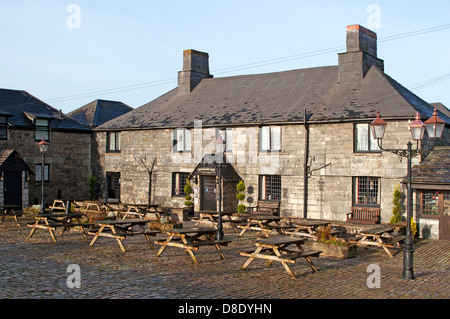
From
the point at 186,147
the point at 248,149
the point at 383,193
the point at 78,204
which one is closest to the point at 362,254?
the point at 383,193

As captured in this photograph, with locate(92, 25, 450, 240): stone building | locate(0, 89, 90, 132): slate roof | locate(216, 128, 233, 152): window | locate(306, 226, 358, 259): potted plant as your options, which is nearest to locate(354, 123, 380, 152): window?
locate(92, 25, 450, 240): stone building

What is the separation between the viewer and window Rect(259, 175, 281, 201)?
2350 cm

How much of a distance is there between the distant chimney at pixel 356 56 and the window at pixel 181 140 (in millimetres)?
8593

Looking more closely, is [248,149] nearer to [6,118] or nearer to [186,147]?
[186,147]

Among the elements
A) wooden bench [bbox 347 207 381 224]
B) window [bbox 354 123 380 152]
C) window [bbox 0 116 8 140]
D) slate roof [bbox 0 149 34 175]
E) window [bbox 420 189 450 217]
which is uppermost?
window [bbox 0 116 8 140]

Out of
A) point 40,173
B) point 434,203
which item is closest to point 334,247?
point 434,203

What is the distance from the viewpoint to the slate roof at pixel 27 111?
28.2m

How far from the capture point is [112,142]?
30391 millimetres

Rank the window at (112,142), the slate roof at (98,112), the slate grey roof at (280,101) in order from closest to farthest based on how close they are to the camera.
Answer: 1. the slate grey roof at (280,101)
2. the window at (112,142)
3. the slate roof at (98,112)

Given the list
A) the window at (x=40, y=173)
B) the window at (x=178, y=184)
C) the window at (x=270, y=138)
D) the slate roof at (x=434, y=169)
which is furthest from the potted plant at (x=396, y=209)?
the window at (x=40, y=173)

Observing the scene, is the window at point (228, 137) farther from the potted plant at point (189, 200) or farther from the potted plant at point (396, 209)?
the potted plant at point (396, 209)

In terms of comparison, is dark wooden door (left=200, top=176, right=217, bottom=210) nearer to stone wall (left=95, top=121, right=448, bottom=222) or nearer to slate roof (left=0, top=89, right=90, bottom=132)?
stone wall (left=95, top=121, right=448, bottom=222)

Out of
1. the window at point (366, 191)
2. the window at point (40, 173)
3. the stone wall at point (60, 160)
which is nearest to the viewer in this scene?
the window at point (366, 191)

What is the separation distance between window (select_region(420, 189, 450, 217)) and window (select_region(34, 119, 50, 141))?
21264 millimetres
